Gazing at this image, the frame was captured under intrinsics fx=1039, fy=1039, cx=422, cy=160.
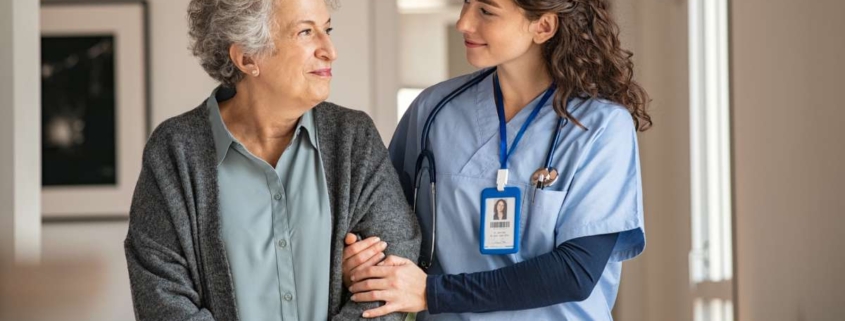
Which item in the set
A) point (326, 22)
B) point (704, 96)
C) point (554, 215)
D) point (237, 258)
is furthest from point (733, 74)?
point (237, 258)

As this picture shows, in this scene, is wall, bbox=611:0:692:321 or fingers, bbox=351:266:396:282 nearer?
fingers, bbox=351:266:396:282

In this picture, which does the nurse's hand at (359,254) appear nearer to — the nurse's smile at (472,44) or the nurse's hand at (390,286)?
the nurse's hand at (390,286)

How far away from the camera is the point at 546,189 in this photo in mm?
1996

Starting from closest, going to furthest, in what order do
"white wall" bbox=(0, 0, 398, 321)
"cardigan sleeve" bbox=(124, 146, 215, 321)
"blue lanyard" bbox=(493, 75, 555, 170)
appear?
"cardigan sleeve" bbox=(124, 146, 215, 321), "blue lanyard" bbox=(493, 75, 555, 170), "white wall" bbox=(0, 0, 398, 321)

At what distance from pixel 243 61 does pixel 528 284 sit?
0.68 meters

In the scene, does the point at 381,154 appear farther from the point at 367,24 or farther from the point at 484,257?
the point at 367,24

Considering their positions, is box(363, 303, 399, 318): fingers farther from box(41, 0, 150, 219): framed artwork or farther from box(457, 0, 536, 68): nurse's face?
box(41, 0, 150, 219): framed artwork

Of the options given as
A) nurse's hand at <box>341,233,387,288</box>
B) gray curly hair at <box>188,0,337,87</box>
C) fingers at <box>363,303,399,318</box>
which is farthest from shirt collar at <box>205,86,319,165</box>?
fingers at <box>363,303,399,318</box>

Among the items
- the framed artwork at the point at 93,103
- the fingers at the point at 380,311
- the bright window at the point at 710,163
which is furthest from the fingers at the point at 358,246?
the framed artwork at the point at 93,103

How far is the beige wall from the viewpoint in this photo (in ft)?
7.84

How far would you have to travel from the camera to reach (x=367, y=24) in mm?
4695

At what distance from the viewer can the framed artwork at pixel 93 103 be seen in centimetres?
460

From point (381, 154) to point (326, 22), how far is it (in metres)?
0.28

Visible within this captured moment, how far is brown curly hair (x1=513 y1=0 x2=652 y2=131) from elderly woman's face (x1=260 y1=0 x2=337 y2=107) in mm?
400
